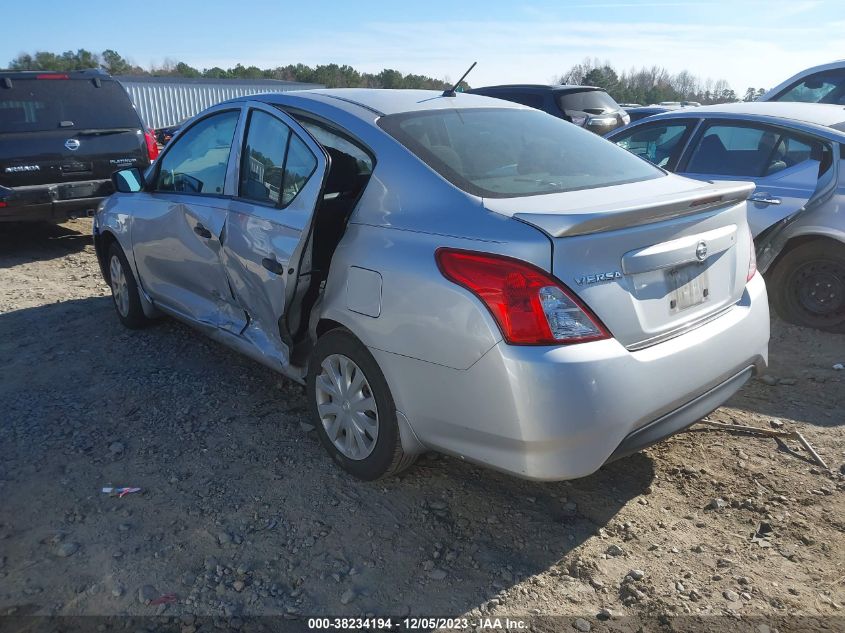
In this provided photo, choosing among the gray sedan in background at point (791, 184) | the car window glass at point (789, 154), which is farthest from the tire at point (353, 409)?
the car window glass at point (789, 154)

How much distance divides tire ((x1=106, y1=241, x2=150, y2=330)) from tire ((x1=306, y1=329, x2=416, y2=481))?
2.39 m

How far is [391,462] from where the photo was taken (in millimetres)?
3088

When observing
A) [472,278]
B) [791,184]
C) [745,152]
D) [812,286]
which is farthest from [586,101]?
[472,278]

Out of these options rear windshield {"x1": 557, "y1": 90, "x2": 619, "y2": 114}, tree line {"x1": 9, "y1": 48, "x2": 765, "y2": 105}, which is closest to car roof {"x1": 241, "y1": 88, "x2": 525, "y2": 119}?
rear windshield {"x1": 557, "y1": 90, "x2": 619, "y2": 114}

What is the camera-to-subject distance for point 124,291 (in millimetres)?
5406

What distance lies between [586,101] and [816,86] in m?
3.50

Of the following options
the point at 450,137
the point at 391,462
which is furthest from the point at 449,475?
the point at 450,137

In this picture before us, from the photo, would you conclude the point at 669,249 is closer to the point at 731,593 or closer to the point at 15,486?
the point at 731,593

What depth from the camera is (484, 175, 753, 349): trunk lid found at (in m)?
2.51

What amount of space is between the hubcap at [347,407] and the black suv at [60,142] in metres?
5.82

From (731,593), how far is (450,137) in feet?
7.13

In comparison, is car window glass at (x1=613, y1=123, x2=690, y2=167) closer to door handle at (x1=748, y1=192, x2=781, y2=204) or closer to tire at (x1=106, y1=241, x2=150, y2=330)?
door handle at (x1=748, y1=192, x2=781, y2=204)

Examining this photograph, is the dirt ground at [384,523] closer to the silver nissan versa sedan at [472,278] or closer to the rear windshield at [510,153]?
the silver nissan versa sedan at [472,278]

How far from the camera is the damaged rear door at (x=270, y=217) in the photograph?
335cm
